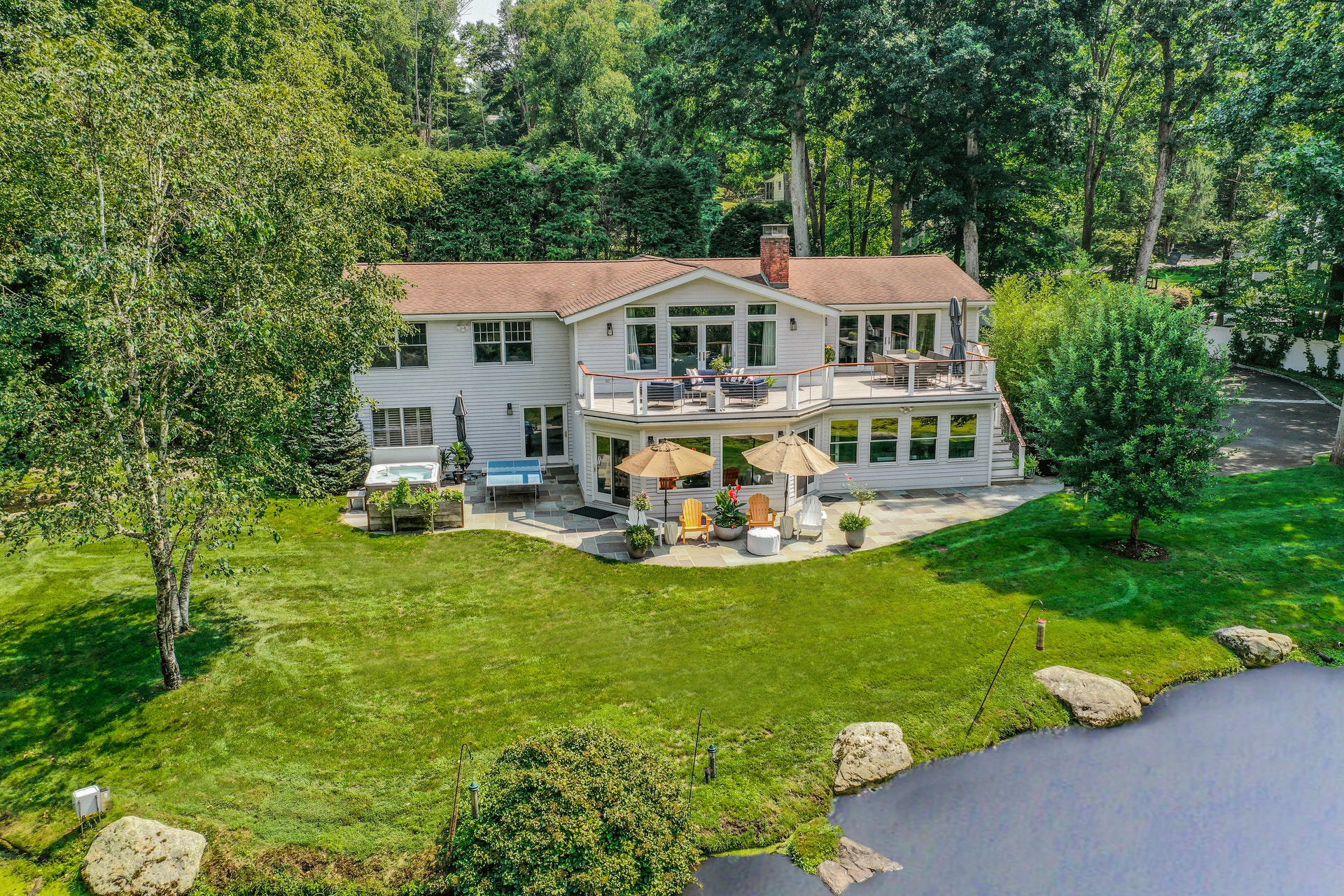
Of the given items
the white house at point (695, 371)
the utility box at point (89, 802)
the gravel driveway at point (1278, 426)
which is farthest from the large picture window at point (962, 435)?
the utility box at point (89, 802)


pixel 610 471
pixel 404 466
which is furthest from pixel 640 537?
pixel 404 466

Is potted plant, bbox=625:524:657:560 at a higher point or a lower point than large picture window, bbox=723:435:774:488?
lower

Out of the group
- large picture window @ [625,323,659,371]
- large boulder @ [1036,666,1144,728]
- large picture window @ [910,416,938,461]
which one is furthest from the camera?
large picture window @ [910,416,938,461]

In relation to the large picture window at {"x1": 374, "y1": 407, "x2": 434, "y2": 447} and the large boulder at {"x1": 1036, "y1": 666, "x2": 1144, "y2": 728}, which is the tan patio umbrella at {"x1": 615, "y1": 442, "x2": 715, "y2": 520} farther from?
the large boulder at {"x1": 1036, "y1": 666, "x2": 1144, "y2": 728}

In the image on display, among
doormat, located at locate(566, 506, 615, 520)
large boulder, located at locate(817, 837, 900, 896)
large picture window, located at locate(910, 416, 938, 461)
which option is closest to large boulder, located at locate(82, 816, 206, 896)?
large boulder, located at locate(817, 837, 900, 896)

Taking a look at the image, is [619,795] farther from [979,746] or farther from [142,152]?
[142,152]
